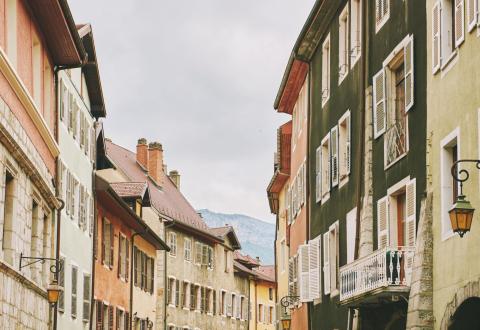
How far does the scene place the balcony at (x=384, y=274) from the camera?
2197cm

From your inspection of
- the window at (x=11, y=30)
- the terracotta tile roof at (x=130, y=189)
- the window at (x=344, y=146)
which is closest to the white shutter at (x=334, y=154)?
the window at (x=344, y=146)

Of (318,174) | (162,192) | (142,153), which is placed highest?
(142,153)

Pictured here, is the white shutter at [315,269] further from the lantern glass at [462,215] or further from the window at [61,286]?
the lantern glass at [462,215]

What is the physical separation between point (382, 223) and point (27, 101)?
316 inches

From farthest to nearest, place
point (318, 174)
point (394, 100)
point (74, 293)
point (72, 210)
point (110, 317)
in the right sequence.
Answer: point (110, 317) < point (74, 293) < point (318, 174) < point (72, 210) < point (394, 100)

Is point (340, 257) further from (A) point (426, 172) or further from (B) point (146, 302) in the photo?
(B) point (146, 302)

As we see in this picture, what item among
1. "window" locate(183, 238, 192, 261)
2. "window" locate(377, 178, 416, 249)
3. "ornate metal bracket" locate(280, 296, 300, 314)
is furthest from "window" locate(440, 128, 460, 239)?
"window" locate(183, 238, 192, 261)

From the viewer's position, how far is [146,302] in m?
53.8

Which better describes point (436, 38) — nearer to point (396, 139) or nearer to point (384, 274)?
point (396, 139)

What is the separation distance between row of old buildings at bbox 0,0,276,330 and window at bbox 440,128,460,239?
25.4 feet

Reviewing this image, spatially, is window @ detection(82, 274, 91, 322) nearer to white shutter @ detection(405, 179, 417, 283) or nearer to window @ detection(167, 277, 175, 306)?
white shutter @ detection(405, 179, 417, 283)

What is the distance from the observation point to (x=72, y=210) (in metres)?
33.9

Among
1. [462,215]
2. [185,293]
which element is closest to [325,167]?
[462,215]

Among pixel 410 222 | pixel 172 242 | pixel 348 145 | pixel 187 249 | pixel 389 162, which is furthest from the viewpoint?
pixel 187 249
